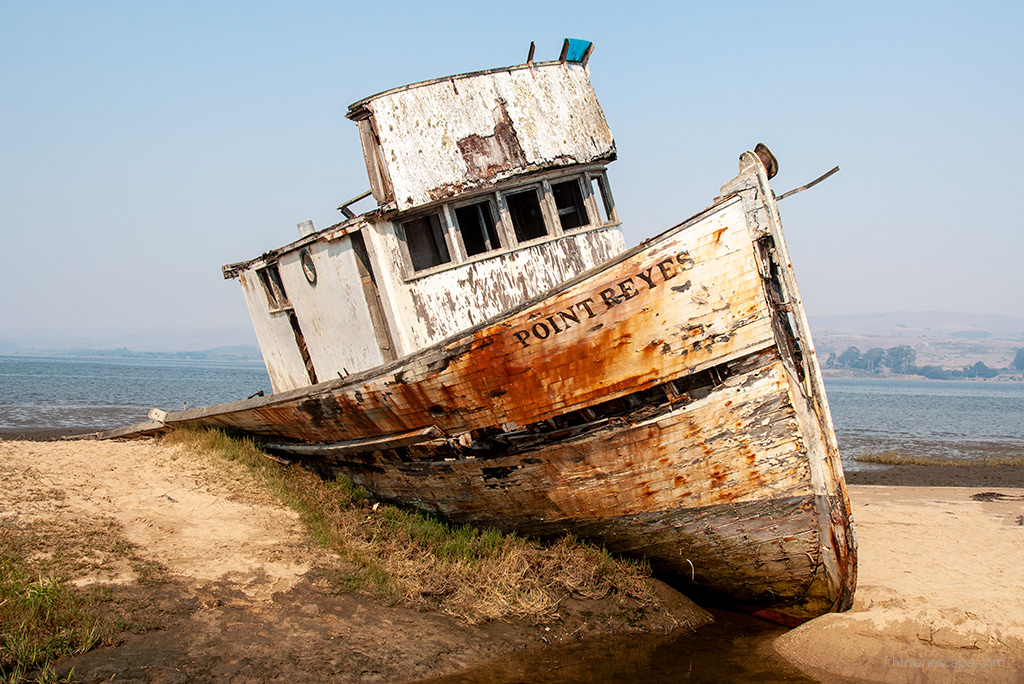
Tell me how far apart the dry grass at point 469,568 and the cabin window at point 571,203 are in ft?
10.2

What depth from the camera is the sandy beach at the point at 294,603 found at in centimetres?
441

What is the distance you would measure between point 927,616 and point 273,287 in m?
6.88

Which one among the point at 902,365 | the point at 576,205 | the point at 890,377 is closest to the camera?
the point at 576,205

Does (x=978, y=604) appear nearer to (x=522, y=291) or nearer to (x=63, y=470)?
(x=522, y=291)

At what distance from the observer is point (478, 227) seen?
7078 millimetres

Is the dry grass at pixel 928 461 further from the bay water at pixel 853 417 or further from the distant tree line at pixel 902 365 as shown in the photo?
the distant tree line at pixel 902 365

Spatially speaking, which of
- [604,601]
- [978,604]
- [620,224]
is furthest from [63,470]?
[978,604]

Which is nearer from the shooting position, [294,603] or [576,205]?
[294,603]

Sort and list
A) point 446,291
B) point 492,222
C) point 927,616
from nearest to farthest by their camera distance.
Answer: point 927,616 → point 446,291 → point 492,222

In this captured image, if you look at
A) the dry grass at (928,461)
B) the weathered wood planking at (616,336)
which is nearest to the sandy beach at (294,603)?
the weathered wood planking at (616,336)

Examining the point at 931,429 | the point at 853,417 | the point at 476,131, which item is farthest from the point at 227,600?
the point at 853,417

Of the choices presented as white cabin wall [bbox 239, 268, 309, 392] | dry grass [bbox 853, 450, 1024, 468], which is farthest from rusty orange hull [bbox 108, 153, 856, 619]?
dry grass [bbox 853, 450, 1024, 468]

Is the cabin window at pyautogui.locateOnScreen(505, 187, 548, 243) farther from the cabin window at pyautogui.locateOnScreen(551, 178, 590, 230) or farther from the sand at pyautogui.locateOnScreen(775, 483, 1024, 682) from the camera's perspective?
the sand at pyautogui.locateOnScreen(775, 483, 1024, 682)

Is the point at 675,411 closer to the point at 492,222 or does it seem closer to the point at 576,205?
the point at 492,222
